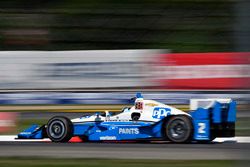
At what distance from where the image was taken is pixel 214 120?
9453mm

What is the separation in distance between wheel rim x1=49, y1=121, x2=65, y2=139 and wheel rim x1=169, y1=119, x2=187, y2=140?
175cm

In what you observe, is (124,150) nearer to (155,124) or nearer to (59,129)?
(155,124)

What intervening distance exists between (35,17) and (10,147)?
1579 centimetres

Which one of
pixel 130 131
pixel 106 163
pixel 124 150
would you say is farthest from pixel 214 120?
pixel 106 163

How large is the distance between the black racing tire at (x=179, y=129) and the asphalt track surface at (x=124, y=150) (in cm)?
16

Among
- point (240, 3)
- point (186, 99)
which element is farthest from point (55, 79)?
point (240, 3)

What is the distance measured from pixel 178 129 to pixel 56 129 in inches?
77.7

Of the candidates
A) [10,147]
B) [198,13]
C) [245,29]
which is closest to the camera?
[245,29]

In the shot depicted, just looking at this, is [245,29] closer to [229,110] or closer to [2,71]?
[229,110]

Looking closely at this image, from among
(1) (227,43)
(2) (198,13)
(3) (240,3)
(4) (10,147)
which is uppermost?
(2) (198,13)

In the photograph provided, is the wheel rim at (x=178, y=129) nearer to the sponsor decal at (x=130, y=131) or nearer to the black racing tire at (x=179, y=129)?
the black racing tire at (x=179, y=129)

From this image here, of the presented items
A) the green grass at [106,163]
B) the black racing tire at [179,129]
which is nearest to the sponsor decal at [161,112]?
the black racing tire at [179,129]

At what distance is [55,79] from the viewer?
15781 mm

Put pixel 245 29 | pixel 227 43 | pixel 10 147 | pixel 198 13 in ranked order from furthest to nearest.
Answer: pixel 198 13 → pixel 227 43 → pixel 10 147 → pixel 245 29
